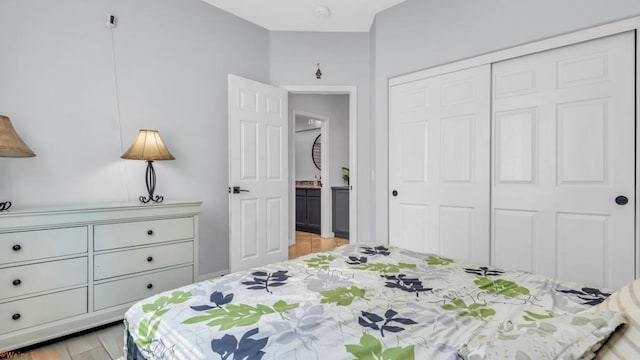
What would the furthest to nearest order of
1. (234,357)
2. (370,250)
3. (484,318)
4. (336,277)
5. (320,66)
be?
(320,66), (370,250), (336,277), (484,318), (234,357)

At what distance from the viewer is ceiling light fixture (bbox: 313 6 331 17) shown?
319cm

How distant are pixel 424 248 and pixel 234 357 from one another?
8.31 ft

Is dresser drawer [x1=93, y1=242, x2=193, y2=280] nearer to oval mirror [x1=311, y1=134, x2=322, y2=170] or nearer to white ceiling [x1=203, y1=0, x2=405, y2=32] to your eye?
white ceiling [x1=203, y1=0, x2=405, y2=32]

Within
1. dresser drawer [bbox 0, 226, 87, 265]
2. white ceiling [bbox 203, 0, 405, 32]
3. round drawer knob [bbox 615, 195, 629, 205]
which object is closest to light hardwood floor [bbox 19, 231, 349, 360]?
dresser drawer [bbox 0, 226, 87, 265]

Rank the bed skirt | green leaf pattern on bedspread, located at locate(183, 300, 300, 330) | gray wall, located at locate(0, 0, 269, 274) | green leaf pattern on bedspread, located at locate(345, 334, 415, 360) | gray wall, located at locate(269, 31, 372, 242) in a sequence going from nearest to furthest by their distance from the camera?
green leaf pattern on bedspread, located at locate(345, 334, 415, 360) → green leaf pattern on bedspread, located at locate(183, 300, 300, 330) → the bed skirt → gray wall, located at locate(0, 0, 269, 274) → gray wall, located at locate(269, 31, 372, 242)

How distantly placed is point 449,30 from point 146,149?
2718 mm

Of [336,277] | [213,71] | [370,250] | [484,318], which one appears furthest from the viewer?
[213,71]

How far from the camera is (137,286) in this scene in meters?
2.26

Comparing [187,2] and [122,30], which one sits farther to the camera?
[187,2]

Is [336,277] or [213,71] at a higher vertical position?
[213,71]

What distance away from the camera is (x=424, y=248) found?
3.02 meters

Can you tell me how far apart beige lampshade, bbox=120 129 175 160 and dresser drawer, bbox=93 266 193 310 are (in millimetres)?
870

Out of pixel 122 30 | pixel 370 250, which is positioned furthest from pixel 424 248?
pixel 122 30

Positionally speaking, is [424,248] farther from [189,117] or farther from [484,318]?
[189,117]
